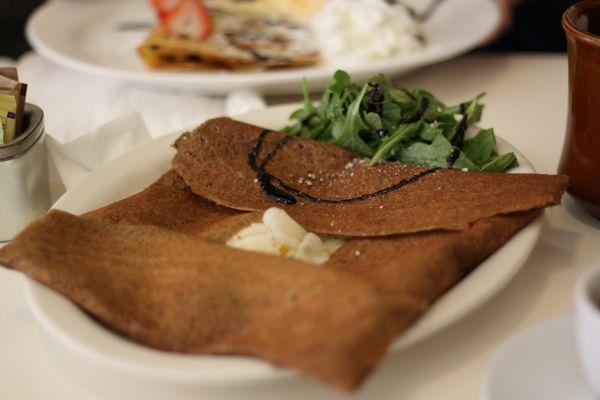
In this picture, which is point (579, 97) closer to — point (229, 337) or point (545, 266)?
point (545, 266)

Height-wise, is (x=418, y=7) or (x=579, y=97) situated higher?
(x=579, y=97)

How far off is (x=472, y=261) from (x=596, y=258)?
0.29 meters

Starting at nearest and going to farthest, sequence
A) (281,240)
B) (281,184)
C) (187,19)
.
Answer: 1. (281,240)
2. (281,184)
3. (187,19)

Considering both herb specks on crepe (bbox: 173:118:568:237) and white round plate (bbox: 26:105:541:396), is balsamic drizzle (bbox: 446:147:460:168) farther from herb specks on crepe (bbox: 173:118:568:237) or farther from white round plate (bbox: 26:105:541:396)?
white round plate (bbox: 26:105:541:396)

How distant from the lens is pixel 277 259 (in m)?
0.92

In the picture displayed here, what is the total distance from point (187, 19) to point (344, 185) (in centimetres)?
115

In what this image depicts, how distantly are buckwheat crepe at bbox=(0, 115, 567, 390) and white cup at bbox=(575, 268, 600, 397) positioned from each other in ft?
0.58

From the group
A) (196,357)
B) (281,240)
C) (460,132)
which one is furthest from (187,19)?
(196,357)

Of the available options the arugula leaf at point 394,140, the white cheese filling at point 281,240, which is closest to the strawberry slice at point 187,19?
the arugula leaf at point 394,140

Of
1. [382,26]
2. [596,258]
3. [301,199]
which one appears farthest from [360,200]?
[382,26]

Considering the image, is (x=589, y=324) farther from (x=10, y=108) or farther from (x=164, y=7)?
(x=164, y=7)

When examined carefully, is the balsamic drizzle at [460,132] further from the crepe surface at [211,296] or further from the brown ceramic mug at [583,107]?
the crepe surface at [211,296]

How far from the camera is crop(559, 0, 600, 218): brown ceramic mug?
3.59 feet

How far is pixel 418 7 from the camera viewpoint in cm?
233
